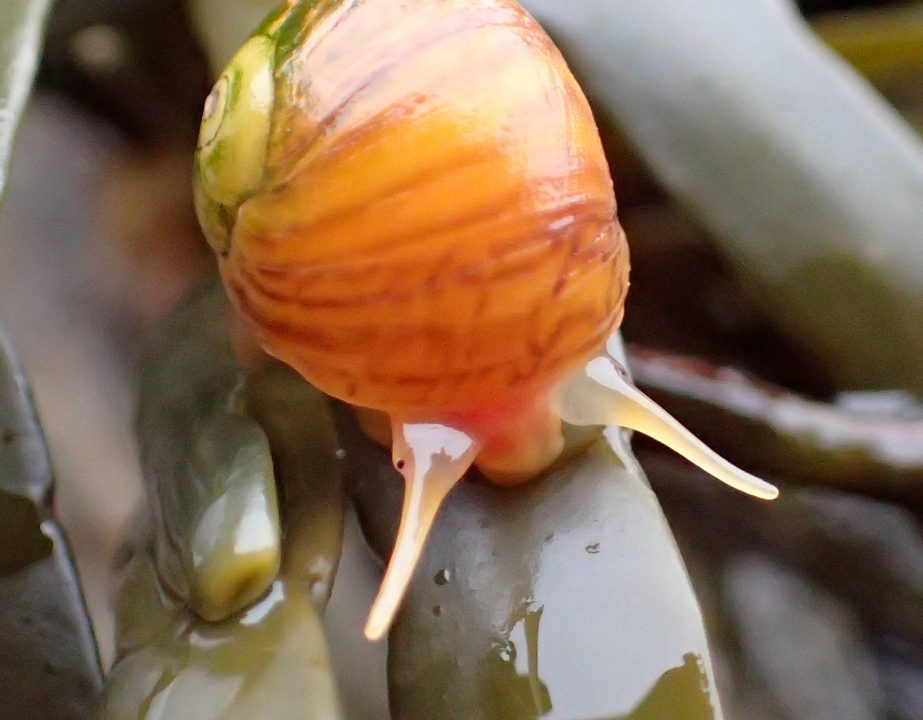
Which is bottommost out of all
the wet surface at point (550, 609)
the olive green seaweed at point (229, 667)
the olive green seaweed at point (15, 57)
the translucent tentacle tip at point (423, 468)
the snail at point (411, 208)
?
the wet surface at point (550, 609)

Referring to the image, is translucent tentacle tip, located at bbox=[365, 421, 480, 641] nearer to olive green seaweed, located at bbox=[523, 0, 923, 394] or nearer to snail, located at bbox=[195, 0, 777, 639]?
snail, located at bbox=[195, 0, 777, 639]

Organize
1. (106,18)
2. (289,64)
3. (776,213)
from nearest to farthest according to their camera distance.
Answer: (289,64) < (776,213) < (106,18)

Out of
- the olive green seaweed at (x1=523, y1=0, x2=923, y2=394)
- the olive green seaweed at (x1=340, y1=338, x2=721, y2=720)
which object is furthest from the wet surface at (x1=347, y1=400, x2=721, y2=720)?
the olive green seaweed at (x1=523, y1=0, x2=923, y2=394)

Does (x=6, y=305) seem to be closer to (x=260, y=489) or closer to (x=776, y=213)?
(x=260, y=489)

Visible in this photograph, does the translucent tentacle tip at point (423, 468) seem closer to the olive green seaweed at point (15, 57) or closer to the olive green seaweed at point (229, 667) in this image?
the olive green seaweed at point (229, 667)

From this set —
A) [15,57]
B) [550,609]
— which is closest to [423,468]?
[550,609]

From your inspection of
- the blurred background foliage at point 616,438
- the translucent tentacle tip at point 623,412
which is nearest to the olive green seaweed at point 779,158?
the blurred background foliage at point 616,438

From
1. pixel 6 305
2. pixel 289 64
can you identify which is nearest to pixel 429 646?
pixel 289 64
